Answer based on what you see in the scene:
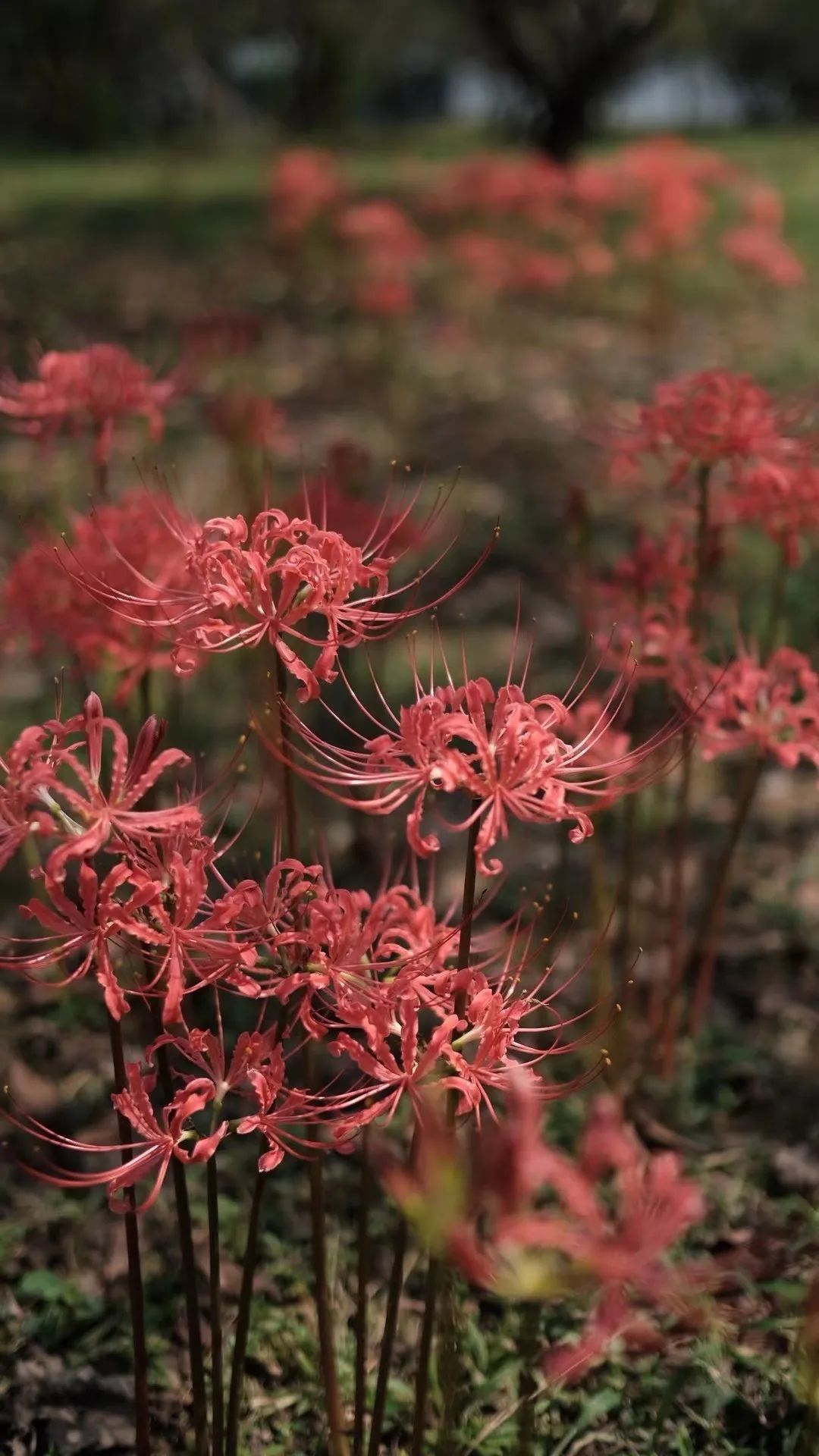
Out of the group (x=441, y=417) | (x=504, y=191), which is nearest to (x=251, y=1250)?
(x=441, y=417)

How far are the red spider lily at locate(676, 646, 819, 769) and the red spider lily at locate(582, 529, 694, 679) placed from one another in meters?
0.10

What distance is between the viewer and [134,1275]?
1.39 metres

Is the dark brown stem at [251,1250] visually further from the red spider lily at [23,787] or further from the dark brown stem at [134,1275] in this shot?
the red spider lily at [23,787]

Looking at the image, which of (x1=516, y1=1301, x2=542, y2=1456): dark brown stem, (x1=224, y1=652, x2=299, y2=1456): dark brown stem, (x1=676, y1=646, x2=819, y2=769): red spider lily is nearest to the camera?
(x1=516, y1=1301, x2=542, y2=1456): dark brown stem

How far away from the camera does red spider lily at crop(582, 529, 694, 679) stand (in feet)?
6.29

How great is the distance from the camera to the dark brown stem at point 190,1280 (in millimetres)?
1328

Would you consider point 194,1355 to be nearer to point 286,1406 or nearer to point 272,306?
point 286,1406

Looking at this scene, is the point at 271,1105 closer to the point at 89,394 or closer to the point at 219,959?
the point at 219,959

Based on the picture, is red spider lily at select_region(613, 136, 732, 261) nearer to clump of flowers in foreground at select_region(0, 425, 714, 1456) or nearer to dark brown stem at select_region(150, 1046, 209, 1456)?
clump of flowers in foreground at select_region(0, 425, 714, 1456)

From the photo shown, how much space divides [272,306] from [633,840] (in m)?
7.28

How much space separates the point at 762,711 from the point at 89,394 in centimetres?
97

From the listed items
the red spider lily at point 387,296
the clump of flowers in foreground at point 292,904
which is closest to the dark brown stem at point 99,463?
the clump of flowers in foreground at point 292,904

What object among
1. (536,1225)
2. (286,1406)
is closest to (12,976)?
(286,1406)

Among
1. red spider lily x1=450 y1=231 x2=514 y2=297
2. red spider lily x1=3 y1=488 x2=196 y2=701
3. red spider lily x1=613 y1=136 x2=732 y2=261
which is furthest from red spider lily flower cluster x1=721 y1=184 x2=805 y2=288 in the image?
red spider lily x1=3 y1=488 x2=196 y2=701
